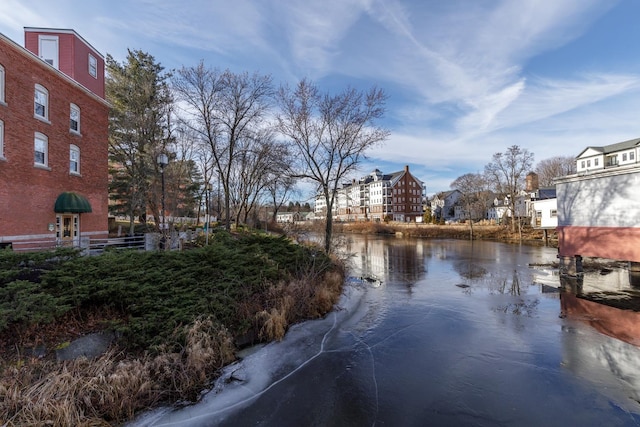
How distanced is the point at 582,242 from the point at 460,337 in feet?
40.2

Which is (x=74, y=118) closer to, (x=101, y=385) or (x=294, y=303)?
(x=294, y=303)

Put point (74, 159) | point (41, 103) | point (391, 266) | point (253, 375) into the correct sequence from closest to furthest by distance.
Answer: point (253, 375) → point (41, 103) → point (74, 159) → point (391, 266)

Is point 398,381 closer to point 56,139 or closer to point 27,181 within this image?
point 27,181

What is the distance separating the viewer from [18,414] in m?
4.21

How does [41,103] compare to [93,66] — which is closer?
[41,103]

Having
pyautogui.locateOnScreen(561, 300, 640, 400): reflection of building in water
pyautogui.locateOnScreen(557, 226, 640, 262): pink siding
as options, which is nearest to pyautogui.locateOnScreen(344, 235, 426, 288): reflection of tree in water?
pyautogui.locateOnScreen(561, 300, 640, 400): reflection of building in water

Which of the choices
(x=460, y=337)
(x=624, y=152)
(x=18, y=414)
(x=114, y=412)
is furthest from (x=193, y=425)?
(x=624, y=152)

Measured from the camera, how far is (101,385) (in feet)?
16.5

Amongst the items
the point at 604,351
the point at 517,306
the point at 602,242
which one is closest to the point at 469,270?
the point at 602,242

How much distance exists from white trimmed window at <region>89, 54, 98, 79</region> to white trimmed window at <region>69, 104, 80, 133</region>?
3.30 m

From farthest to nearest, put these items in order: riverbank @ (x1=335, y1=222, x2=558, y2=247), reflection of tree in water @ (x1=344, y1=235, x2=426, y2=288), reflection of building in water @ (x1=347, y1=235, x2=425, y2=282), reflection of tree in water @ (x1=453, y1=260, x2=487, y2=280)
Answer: riverbank @ (x1=335, y1=222, x2=558, y2=247) → reflection of building in water @ (x1=347, y1=235, x2=425, y2=282) → reflection of tree in water @ (x1=344, y1=235, x2=426, y2=288) → reflection of tree in water @ (x1=453, y1=260, x2=487, y2=280)

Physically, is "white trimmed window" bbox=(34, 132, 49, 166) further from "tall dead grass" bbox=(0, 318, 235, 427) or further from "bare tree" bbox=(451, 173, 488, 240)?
"bare tree" bbox=(451, 173, 488, 240)

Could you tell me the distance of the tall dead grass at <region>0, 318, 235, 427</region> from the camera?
434 centimetres

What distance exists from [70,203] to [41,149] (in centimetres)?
269
